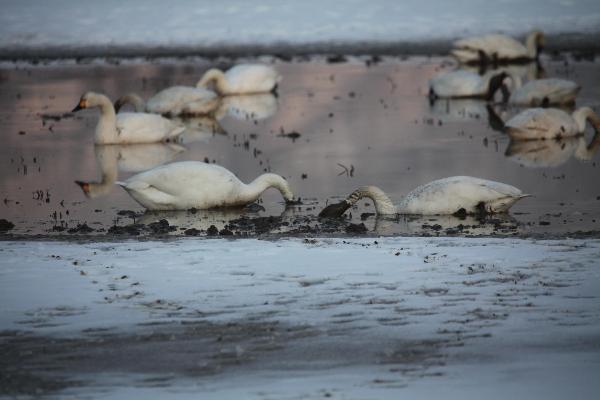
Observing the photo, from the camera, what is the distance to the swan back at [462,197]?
11.9 metres

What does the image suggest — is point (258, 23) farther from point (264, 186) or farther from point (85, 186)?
point (264, 186)

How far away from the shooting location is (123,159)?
56.1 feet

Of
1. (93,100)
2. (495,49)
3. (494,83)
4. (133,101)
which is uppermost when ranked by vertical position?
(495,49)

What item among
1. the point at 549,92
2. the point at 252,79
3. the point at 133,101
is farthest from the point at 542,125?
the point at 252,79

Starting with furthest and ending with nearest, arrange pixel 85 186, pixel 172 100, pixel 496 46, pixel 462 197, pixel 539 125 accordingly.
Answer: pixel 496 46 → pixel 172 100 → pixel 539 125 → pixel 85 186 → pixel 462 197

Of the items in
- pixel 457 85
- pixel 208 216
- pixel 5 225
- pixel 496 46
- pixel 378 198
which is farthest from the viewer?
pixel 496 46

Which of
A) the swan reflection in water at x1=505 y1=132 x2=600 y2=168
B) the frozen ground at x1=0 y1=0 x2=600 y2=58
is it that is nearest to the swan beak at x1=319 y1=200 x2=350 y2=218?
the swan reflection in water at x1=505 y1=132 x2=600 y2=168

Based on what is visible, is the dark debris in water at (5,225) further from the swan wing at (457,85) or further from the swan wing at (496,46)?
the swan wing at (496,46)

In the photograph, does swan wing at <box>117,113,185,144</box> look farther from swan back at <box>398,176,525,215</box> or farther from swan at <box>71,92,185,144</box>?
swan back at <box>398,176,525,215</box>

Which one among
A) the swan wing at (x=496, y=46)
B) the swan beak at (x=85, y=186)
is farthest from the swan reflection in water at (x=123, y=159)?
the swan wing at (x=496, y=46)

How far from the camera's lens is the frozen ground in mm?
33562

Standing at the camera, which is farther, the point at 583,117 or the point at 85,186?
the point at 583,117

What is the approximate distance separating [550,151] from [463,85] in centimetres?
706

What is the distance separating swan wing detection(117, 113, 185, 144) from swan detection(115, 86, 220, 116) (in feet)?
9.29
